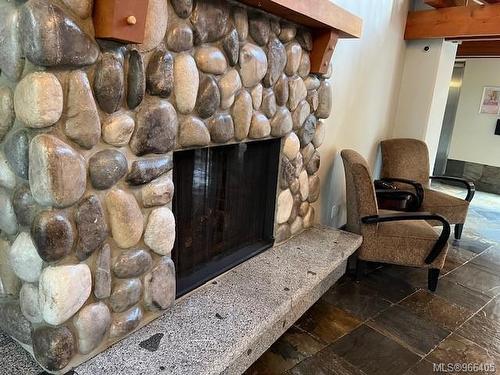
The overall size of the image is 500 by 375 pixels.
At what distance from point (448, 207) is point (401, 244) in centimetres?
111

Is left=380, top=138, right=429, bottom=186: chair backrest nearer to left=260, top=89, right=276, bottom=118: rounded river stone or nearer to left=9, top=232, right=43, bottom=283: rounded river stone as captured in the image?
left=260, top=89, right=276, bottom=118: rounded river stone

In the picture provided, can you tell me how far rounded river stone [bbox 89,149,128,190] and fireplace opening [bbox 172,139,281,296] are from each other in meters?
0.36

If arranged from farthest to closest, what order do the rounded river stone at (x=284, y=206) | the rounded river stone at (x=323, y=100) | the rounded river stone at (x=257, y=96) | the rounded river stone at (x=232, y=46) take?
the rounded river stone at (x=323, y=100), the rounded river stone at (x=284, y=206), the rounded river stone at (x=257, y=96), the rounded river stone at (x=232, y=46)

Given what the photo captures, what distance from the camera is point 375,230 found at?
249cm

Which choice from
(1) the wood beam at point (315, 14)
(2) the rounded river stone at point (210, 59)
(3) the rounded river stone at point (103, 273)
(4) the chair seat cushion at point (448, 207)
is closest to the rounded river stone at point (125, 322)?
(3) the rounded river stone at point (103, 273)

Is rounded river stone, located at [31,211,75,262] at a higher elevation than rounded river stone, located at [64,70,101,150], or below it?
below

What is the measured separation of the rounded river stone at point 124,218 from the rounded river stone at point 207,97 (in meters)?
0.45

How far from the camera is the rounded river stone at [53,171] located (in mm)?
998

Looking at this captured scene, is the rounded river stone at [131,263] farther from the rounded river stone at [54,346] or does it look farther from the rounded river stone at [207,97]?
the rounded river stone at [207,97]

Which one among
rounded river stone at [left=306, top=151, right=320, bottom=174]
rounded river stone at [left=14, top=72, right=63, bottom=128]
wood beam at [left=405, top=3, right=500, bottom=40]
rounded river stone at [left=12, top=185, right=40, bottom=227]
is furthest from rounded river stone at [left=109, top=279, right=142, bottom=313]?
wood beam at [left=405, top=3, right=500, bottom=40]

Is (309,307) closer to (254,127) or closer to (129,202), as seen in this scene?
(254,127)

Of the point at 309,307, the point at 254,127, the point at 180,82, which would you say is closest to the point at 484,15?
the point at 254,127

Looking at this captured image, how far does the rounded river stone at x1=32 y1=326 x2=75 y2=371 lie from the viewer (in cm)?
113

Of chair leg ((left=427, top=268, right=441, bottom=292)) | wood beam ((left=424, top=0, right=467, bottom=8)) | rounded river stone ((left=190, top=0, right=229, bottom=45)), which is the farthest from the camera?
wood beam ((left=424, top=0, right=467, bottom=8))
